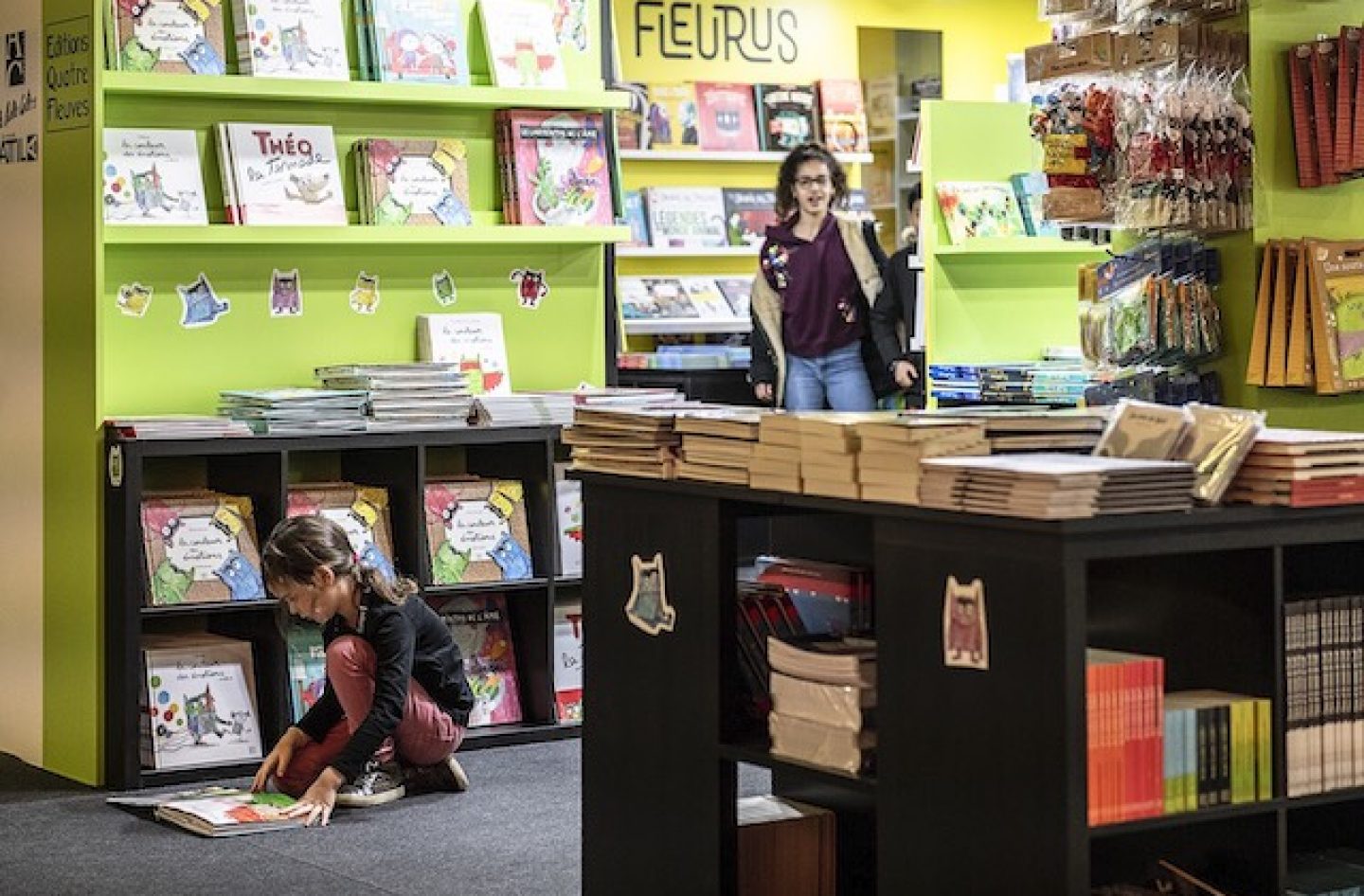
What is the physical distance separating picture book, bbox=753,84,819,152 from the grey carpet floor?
19.2 feet

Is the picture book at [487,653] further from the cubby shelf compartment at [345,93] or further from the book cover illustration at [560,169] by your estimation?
the cubby shelf compartment at [345,93]

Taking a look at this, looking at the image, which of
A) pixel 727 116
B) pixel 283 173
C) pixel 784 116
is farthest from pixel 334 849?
pixel 784 116

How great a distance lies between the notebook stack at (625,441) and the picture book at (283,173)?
235 centimetres

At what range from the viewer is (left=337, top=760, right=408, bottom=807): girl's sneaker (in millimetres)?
5789

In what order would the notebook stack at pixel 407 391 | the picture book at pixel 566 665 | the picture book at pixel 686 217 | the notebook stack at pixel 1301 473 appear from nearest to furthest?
the notebook stack at pixel 1301 473 < the notebook stack at pixel 407 391 < the picture book at pixel 566 665 < the picture book at pixel 686 217

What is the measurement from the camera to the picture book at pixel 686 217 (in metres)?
11.1

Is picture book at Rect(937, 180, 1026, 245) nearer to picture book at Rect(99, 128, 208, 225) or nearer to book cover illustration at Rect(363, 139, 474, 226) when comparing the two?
book cover illustration at Rect(363, 139, 474, 226)

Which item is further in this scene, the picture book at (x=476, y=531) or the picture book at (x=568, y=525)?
the picture book at (x=568, y=525)

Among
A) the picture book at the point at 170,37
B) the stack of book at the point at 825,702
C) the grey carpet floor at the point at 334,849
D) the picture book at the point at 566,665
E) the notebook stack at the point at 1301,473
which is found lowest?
the grey carpet floor at the point at 334,849

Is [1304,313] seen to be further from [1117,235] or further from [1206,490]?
[1206,490]

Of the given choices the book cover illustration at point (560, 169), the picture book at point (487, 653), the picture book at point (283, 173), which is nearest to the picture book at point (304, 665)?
the picture book at point (487, 653)

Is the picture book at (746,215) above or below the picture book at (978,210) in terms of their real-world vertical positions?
above

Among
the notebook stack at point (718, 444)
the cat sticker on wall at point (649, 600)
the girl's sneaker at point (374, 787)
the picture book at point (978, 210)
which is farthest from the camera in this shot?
the picture book at point (978, 210)

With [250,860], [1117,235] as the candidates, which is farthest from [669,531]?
[1117,235]
